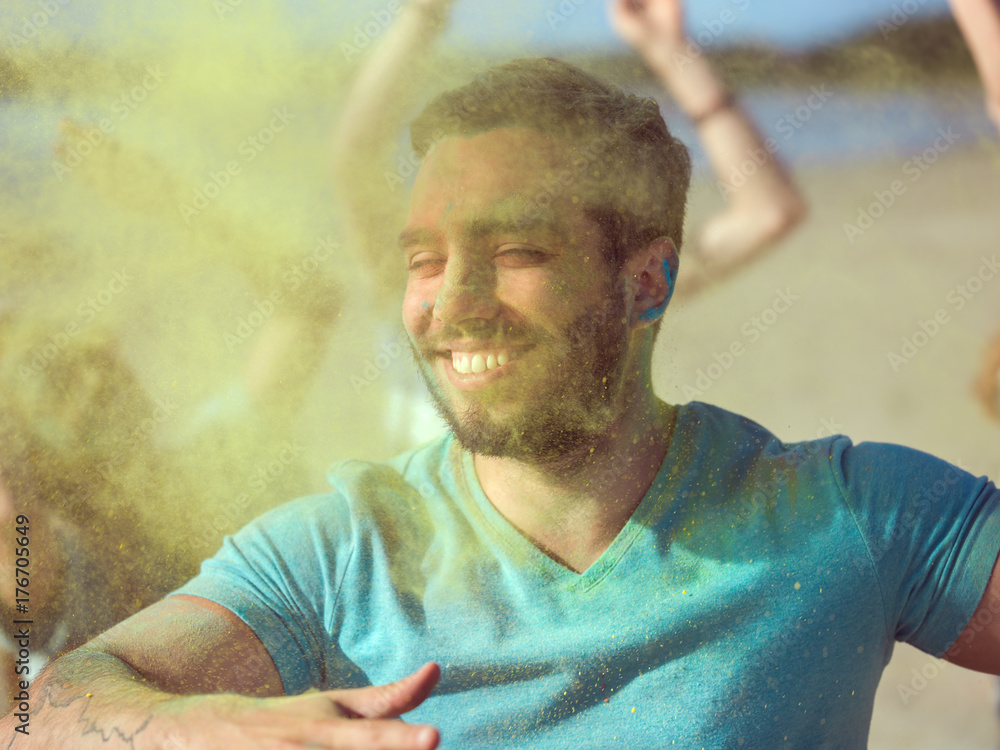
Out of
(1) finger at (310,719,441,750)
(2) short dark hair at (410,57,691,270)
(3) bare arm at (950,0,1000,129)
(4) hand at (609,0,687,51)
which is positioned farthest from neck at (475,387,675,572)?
(3) bare arm at (950,0,1000,129)

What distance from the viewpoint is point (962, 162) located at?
3.41 ft

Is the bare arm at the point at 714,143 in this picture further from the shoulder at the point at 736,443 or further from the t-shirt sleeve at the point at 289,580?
the t-shirt sleeve at the point at 289,580

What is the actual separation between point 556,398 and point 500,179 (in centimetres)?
24

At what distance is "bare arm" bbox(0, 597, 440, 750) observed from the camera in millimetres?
627

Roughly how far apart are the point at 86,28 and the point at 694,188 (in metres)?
0.71

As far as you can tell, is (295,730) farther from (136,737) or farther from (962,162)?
(962,162)

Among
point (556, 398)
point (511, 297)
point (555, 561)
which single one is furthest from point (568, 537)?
point (511, 297)

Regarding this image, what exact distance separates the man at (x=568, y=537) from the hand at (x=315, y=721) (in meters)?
0.10

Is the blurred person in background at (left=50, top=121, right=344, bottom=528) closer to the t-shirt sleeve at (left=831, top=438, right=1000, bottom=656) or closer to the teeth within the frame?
the teeth

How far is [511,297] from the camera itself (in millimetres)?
831

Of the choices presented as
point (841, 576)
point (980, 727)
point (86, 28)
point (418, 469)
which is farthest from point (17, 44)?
point (980, 727)

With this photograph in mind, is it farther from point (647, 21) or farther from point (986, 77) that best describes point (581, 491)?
point (986, 77)

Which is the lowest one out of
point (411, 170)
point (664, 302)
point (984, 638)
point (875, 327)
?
point (984, 638)

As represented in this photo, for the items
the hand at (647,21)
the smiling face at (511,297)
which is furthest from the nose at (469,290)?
the hand at (647,21)
